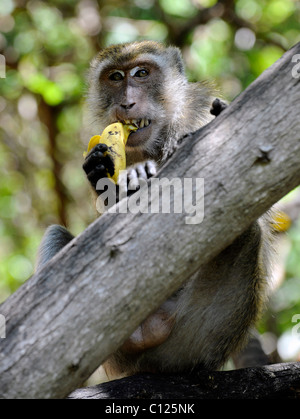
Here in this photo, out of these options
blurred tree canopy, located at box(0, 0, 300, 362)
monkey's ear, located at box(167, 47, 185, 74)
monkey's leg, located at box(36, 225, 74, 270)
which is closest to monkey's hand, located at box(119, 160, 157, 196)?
monkey's leg, located at box(36, 225, 74, 270)

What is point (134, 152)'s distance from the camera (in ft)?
13.6

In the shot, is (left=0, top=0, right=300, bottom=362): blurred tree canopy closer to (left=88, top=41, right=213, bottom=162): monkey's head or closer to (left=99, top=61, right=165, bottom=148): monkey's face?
(left=88, top=41, right=213, bottom=162): monkey's head

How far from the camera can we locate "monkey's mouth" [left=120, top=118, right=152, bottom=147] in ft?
13.5

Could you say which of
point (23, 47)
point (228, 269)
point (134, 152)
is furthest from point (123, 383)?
point (23, 47)

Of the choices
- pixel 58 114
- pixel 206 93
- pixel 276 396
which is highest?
pixel 58 114

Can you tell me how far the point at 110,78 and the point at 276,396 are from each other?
2.96 metres

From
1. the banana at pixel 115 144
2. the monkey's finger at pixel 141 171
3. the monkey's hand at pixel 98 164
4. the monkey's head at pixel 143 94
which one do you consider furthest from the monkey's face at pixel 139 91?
the monkey's finger at pixel 141 171

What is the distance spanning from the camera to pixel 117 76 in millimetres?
4586

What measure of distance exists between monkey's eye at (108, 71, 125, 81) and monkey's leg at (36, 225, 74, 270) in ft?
4.78

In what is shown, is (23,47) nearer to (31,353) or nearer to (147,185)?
(147,185)

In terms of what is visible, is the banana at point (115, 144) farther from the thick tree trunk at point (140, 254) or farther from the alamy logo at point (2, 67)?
the alamy logo at point (2, 67)

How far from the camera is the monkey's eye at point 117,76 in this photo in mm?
4559

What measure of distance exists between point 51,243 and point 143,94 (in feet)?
4.77

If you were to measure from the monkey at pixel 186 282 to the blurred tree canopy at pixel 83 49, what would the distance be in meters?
2.57
